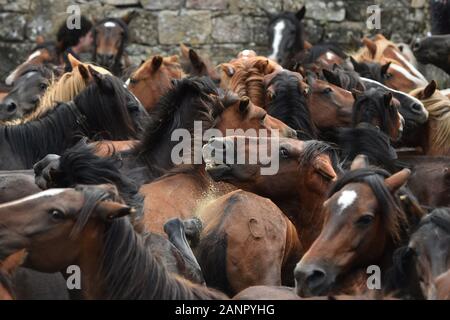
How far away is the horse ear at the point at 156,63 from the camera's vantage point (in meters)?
9.82

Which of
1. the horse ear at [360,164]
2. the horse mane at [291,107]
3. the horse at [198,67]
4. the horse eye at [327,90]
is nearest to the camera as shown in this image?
the horse ear at [360,164]

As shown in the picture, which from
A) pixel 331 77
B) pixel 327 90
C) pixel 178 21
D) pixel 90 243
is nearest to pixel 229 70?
pixel 331 77

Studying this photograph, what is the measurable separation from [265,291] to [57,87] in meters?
3.94

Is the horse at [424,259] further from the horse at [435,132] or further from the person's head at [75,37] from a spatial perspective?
the person's head at [75,37]

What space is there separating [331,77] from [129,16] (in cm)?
467

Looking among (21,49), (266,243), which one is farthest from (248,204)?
(21,49)

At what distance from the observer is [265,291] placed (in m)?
5.36

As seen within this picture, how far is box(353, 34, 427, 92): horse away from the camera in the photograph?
10.5 meters

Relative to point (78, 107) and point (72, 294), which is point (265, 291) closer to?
point (72, 294)

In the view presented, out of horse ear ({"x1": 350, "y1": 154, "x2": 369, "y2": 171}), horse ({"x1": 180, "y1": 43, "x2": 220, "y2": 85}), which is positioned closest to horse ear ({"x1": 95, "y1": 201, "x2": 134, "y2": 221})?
horse ear ({"x1": 350, "y1": 154, "x2": 369, "y2": 171})

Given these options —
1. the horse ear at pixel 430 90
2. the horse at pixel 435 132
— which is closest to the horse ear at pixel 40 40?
the horse ear at pixel 430 90

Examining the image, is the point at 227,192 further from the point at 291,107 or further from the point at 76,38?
the point at 76,38

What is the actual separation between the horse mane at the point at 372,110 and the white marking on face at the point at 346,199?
8.03ft

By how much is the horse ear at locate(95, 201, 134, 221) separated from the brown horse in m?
1.33
